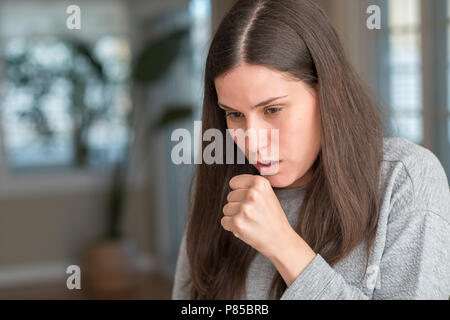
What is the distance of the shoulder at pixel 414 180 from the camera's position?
87 cm

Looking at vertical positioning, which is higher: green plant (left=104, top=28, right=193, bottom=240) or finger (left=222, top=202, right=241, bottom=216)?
green plant (left=104, top=28, right=193, bottom=240)

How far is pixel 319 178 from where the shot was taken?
3.20ft

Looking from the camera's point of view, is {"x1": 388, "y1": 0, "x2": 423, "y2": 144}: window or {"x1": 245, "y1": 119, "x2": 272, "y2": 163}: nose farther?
{"x1": 388, "y1": 0, "x2": 423, "y2": 144}: window

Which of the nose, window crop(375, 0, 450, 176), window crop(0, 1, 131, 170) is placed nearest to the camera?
the nose

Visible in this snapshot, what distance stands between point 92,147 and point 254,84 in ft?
13.8

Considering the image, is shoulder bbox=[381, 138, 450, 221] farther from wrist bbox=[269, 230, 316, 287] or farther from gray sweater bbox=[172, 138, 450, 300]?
wrist bbox=[269, 230, 316, 287]

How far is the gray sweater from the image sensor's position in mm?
803

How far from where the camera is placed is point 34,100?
4645mm

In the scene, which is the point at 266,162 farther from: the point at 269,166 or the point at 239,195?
the point at 239,195

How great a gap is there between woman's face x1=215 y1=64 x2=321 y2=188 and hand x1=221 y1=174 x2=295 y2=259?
125 millimetres

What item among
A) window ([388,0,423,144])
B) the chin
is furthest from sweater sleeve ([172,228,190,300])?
window ([388,0,423,144])

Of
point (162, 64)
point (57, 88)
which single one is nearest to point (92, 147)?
point (57, 88)

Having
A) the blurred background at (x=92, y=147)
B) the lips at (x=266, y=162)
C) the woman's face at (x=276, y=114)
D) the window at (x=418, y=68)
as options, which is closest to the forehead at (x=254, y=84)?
the woman's face at (x=276, y=114)

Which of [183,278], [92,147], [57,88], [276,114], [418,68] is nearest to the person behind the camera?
[276,114]
